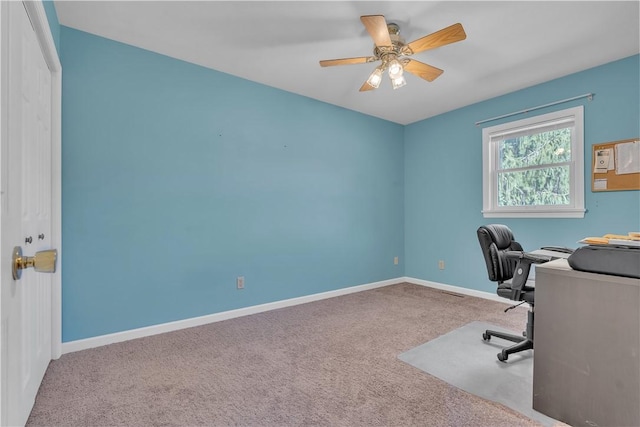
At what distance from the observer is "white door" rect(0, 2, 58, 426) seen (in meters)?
0.60

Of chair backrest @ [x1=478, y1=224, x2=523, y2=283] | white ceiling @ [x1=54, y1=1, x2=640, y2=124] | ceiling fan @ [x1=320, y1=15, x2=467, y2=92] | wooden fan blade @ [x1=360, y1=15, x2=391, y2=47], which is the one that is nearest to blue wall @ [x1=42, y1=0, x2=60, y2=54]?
white ceiling @ [x1=54, y1=1, x2=640, y2=124]

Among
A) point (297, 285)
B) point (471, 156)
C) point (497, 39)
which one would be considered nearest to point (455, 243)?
point (471, 156)

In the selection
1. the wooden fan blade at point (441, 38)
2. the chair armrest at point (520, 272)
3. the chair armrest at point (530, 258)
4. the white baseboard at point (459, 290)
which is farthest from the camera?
the white baseboard at point (459, 290)

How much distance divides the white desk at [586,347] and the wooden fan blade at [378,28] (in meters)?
1.67

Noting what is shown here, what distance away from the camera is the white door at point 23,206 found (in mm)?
602

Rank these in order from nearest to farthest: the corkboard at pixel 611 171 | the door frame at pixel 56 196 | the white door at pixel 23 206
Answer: the white door at pixel 23 206
the door frame at pixel 56 196
the corkboard at pixel 611 171

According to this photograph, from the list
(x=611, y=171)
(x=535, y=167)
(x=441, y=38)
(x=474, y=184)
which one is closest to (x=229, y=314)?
(x=441, y=38)

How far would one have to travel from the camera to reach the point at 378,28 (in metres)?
1.97

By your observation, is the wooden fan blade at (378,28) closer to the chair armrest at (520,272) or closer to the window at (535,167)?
the chair armrest at (520,272)

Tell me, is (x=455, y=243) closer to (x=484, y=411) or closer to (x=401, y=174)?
(x=401, y=174)

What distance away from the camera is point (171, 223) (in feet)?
8.94

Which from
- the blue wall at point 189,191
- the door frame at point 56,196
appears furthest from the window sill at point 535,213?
the door frame at point 56,196

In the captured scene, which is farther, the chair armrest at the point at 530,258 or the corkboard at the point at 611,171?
the corkboard at the point at 611,171

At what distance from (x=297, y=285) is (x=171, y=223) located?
154cm
